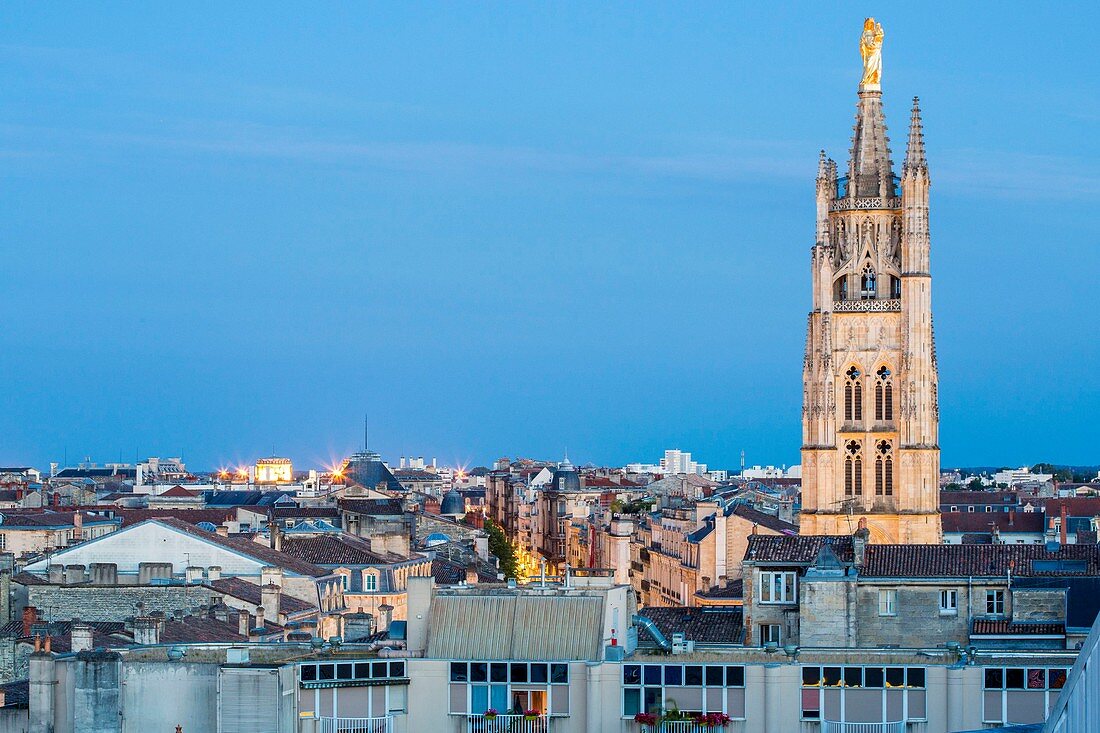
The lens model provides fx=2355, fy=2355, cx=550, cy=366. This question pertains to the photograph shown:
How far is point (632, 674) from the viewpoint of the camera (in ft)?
150

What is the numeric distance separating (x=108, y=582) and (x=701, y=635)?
2148cm

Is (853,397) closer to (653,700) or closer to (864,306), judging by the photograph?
(864,306)

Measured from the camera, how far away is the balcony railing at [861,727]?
44656 millimetres

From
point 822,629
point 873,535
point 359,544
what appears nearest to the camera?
point 822,629

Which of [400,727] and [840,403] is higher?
[840,403]

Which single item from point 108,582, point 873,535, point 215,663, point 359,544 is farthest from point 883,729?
point 359,544

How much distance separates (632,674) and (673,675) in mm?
820

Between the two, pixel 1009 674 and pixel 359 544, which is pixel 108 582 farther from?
pixel 1009 674

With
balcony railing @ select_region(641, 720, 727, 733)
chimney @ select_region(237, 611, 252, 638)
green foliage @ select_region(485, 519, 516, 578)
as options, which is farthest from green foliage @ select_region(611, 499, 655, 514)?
balcony railing @ select_region(641, 720, 727, 733)

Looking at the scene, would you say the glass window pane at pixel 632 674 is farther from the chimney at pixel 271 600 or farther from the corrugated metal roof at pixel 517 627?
the chimney at pixel 271 600

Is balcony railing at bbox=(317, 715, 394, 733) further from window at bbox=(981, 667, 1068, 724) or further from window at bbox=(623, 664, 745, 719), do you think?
window at bbox=(981, 667, 1068, 724)

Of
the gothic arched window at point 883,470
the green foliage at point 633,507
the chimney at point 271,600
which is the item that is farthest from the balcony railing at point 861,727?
the green foliage at point 633,507

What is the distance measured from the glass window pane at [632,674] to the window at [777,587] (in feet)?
66.2

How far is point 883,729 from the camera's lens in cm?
4478
